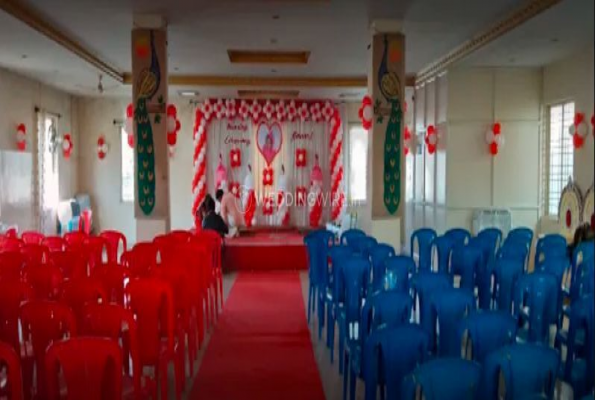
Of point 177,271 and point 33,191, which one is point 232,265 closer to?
point 33,191

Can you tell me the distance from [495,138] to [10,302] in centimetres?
914

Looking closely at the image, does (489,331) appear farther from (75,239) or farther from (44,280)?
(75,239)

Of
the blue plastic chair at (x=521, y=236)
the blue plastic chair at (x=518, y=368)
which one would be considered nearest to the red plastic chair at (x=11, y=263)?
the blue plastic chair at (x=518, y=368)

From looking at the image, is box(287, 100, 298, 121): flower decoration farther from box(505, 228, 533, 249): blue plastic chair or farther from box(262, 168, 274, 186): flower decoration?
box(505, 228, 533, 249): blue plastic chair

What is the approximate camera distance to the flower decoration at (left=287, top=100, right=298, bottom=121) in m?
14.9

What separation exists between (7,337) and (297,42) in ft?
21.9

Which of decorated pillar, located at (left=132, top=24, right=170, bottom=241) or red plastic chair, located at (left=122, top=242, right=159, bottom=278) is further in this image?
decorated pillar, located at (left=132, top=24, right=170, bottom=241)

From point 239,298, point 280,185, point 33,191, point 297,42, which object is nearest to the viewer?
point 239,298

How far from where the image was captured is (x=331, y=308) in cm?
575

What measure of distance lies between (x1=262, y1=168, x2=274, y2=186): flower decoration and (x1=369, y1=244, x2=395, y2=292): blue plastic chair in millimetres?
8996

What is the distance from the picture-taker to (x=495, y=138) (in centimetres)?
1094

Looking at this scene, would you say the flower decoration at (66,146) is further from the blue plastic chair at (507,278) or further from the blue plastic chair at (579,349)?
the blue plastic chair at (579,349)

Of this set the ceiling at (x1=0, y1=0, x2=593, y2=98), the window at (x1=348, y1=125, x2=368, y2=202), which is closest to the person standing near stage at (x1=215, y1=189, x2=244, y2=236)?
the ceiling at (x1=0, y1=0, x2=593, y2=98)

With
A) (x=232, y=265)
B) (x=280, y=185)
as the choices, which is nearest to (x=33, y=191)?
(x=232, y=265)
